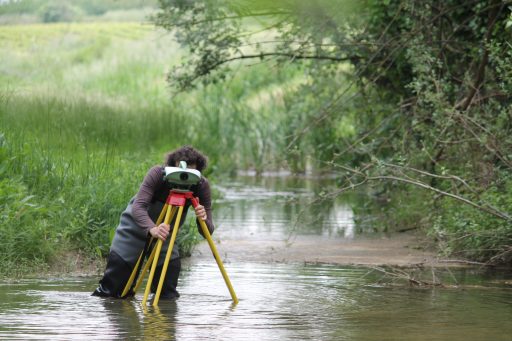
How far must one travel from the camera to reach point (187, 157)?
8.47 metres

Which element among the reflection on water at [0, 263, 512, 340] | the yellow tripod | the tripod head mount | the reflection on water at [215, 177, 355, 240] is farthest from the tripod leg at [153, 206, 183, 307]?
the reflection on water at [215, 177, 355, 240]

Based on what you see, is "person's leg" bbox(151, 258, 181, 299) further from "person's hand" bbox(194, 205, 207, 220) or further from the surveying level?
"person's hand" bbox(194, 205, 207, 220)

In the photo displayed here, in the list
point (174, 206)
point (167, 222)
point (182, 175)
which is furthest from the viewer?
point (174, 206)

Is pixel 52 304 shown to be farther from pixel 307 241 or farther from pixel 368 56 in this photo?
pixel 368 56

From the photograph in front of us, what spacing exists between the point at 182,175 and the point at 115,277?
3.93 feet

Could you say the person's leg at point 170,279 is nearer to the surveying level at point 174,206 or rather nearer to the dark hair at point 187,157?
the surveying level at point 174,206

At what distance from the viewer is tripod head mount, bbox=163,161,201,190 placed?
813 centimetres

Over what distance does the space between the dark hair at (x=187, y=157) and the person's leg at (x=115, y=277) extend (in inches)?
36.1

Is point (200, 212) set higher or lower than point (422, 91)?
lower

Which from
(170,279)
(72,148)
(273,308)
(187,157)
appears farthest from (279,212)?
(187,157)

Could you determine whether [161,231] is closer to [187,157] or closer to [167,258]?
[167,258]

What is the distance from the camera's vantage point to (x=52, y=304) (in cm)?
842

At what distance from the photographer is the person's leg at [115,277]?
28.9 feet

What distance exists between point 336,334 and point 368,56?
879cm
